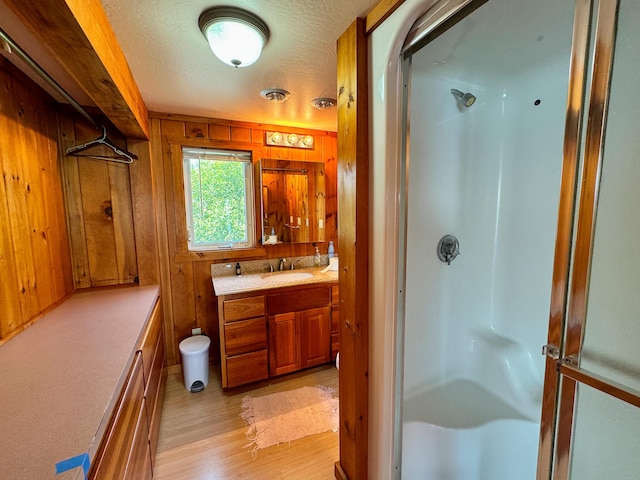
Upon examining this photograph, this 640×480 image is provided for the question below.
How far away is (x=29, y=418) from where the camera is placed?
2.62 feet

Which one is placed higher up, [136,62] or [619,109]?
[136,62]

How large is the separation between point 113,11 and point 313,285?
199 centimetres

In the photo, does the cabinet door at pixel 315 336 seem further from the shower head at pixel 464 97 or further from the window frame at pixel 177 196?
the shower head at pixel 464 97

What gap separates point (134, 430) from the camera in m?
1.14

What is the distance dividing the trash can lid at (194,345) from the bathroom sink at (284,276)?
70 cm

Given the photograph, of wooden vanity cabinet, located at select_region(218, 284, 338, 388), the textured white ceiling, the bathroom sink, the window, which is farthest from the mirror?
wooden vanity cabinet, located at select_region(218, 284, 338, 388)

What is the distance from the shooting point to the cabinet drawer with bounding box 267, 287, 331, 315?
7.44 feet

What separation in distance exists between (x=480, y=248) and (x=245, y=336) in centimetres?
182

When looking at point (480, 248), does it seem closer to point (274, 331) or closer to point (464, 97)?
point (464, 97)

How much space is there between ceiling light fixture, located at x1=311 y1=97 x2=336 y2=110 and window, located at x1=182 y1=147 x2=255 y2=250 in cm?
88

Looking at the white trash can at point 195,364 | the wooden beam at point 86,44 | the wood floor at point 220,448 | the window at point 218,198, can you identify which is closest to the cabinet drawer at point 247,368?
the wood floor at point 220,448

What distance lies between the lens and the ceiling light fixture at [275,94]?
1.83 m

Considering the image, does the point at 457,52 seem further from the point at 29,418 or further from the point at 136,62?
the point at 29,418

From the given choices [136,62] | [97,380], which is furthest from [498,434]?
[136,62]
